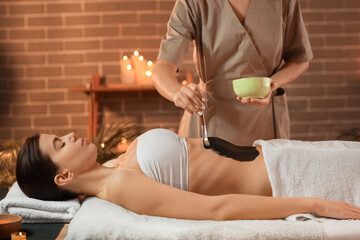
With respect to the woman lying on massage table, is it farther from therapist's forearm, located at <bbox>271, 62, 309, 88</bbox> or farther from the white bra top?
therapist's forearm, located at <bbox>271, 62, 309, 88</bbox>

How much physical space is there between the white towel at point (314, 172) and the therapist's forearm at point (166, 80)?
16.4 inches

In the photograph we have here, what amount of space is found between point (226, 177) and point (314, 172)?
1.01 ft

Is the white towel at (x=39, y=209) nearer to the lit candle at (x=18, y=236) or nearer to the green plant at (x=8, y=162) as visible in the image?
the lit candle at (x=18, y=236)

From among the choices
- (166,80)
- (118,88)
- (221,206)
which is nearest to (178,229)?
(221,206)

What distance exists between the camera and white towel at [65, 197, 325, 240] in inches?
47.7

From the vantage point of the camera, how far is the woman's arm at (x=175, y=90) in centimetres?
160

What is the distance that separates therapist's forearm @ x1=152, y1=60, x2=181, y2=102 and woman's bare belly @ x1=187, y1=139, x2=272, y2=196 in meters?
0.28

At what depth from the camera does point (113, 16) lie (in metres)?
3.87

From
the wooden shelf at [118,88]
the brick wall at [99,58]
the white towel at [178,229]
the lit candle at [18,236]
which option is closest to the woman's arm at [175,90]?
the white towel at [178,229]

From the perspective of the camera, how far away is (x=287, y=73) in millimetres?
2137

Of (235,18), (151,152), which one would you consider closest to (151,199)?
(151,152)

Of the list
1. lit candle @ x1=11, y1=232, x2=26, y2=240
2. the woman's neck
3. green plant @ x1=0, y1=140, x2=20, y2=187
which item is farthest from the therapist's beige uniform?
green plant @ x1=0, y1=140, x2=20, y2=187

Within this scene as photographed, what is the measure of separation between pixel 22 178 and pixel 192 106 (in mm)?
639

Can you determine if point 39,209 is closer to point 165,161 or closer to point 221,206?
point 165,161
